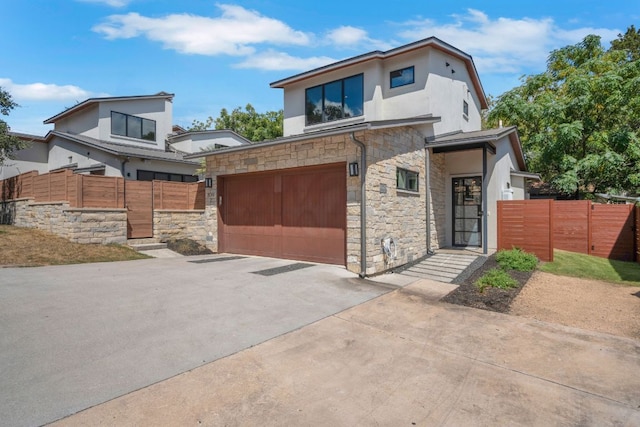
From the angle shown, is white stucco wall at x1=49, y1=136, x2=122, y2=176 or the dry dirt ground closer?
the dry dirt ground

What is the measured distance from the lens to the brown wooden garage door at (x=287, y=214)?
9.27 metres

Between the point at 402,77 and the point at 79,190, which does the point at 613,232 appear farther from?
the point at 79,190

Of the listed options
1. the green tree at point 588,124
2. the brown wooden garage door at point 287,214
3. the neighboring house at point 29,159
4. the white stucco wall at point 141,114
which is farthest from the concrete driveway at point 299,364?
the neighboring house at point 29,159

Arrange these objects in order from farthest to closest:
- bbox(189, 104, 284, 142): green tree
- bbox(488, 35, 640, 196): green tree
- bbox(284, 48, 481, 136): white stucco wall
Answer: bbox(189, 104, 284, 142): green tree → bbox(488, 35, 640, 196): green tree → bbox(284, 48, 481, 136): white stucco wall

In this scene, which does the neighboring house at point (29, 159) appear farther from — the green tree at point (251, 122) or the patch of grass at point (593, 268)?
the patch of grass at point (593, 268)

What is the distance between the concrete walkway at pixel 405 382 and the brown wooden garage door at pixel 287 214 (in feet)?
14.6

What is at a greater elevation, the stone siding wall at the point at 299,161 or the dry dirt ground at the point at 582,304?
the stone siding wall at the point at 299,161

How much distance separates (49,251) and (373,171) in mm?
9891

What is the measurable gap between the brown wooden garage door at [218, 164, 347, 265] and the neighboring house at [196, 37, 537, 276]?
0.03 meters

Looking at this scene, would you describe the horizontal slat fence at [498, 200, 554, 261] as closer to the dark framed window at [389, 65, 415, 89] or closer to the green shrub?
the green shrub

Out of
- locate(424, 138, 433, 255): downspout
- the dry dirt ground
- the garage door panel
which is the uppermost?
locate(424, 138, 433, 255): downspout

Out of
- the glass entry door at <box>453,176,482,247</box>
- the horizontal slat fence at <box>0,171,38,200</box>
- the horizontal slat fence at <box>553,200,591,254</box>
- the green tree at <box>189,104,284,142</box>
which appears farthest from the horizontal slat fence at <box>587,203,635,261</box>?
the green tree at <box>189,104,284,142</box>

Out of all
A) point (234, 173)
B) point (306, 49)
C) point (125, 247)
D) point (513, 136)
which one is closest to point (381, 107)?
point (306, 49)

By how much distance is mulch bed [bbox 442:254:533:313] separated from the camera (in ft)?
20.3
